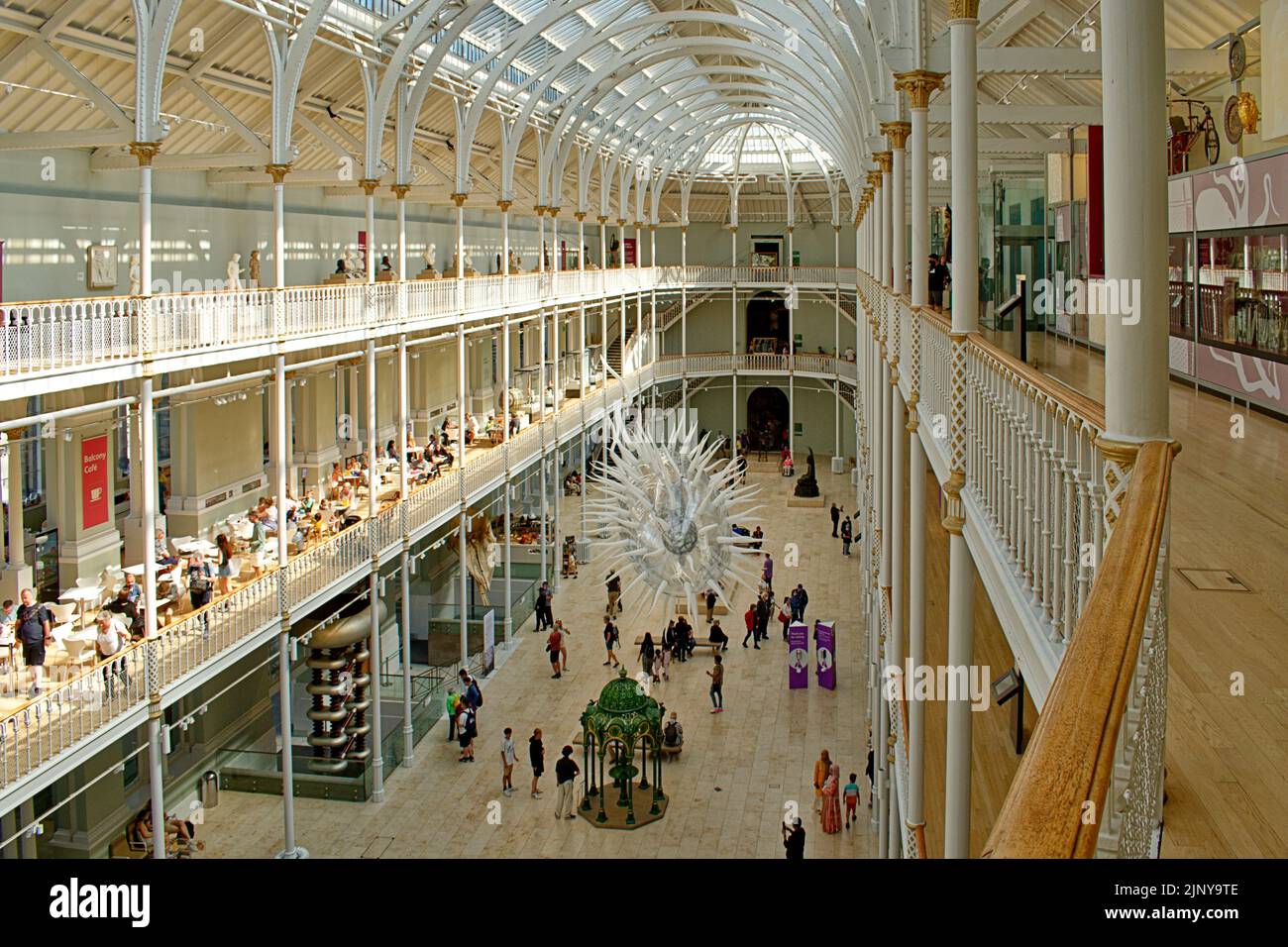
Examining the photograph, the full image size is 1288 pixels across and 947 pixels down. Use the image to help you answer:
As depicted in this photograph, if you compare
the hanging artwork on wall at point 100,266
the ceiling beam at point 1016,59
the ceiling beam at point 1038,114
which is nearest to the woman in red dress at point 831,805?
the ceiling beam at point 1038,114

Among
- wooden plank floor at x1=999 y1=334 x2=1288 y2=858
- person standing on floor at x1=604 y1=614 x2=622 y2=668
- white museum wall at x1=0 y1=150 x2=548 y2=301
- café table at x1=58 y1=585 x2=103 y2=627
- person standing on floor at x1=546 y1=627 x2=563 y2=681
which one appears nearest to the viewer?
wooden plank floor at x1=999 y1=334 x2=1288 y2=858

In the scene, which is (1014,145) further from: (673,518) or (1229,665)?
(1229,665)

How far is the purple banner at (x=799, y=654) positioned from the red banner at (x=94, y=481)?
12481mm

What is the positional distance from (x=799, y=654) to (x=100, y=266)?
47.0ft

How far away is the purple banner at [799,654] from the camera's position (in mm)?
23359

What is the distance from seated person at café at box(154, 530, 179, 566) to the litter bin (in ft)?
11.8

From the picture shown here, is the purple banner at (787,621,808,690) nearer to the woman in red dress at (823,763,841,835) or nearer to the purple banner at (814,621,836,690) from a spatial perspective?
the purple banner at (814,621,836,690)

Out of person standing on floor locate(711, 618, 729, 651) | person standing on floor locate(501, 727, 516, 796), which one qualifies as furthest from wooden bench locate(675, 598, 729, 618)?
person standing on floor locate(501, 727, 516, 796)

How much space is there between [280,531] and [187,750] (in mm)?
4885

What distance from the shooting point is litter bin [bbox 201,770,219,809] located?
19031 mm

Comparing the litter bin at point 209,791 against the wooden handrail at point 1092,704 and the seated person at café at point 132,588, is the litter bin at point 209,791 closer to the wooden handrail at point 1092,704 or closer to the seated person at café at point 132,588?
the seated person at café at point 132,588

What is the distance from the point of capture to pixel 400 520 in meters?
21.1

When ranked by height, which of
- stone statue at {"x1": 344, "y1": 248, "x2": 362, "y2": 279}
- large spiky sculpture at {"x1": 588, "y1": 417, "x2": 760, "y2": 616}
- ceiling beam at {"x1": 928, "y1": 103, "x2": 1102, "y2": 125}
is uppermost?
stone statue at {"x1": 344, "y1": 248, "x2": 362, "y2": 279}
